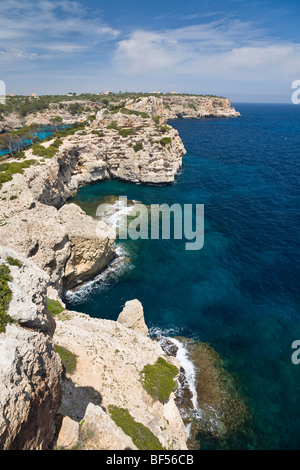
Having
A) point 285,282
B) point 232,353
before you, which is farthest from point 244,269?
point 232,353

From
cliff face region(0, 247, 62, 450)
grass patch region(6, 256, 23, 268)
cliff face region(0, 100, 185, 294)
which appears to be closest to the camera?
cliff face region(0, 247, 62, 450)

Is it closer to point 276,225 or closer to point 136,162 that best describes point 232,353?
point 276,225

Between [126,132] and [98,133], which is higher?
[126,132]

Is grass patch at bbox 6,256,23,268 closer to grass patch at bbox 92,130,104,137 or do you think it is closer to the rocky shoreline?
the rocky shoreline

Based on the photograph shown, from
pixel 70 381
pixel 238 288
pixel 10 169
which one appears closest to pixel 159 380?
pixel 70 381

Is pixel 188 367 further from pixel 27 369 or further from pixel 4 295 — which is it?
pixel 4 295

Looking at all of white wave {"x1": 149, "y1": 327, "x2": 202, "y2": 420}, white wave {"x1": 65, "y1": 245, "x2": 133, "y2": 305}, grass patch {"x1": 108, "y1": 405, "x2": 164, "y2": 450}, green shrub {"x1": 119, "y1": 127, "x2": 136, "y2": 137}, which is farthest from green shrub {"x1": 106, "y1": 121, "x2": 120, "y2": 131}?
grass patch {"x1": 108, "y1": 405, "x2": 164, "y2": 450}
